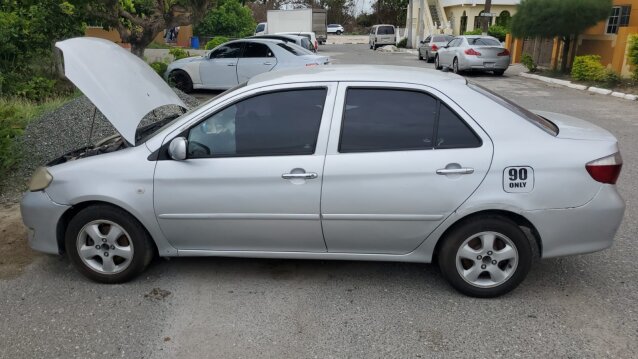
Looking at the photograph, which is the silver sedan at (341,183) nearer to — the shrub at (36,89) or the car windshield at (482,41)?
the shrub at (36,89)

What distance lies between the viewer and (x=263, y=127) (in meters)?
3.79

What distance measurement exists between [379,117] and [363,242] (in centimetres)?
88

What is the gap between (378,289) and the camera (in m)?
3.91

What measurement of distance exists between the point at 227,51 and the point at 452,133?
10.9 meters

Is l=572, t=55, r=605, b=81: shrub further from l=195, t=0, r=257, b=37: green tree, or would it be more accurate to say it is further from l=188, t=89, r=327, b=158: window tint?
l=195, t=0, r=257, b=37: green tree

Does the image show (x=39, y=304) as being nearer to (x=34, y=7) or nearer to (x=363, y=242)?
(x=363, y=242)

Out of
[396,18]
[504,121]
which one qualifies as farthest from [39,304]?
[396,18]

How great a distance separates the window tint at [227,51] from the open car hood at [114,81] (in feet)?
28.7

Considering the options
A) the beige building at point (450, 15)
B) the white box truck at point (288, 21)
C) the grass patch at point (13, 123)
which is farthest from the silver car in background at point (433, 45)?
the grass patch at point (13, 123)

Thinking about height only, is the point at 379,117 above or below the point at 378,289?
above

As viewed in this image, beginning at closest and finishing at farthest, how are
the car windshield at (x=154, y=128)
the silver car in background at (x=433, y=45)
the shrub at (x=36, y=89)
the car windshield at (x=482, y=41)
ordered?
the car windshield at (x=154, y=128) → the shrub at (x=36, y=89) → the car windshield at (x=482, y=41) → the silver car in background at (x=433, y=45)

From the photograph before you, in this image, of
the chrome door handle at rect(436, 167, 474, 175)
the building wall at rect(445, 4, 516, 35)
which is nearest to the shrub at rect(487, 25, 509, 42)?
the building wall at rect(445, 4, 516, 35)

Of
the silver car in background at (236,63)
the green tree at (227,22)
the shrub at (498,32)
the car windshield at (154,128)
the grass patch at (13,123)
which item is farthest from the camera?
the shrub at (498,32)

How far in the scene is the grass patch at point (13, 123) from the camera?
626 cm
